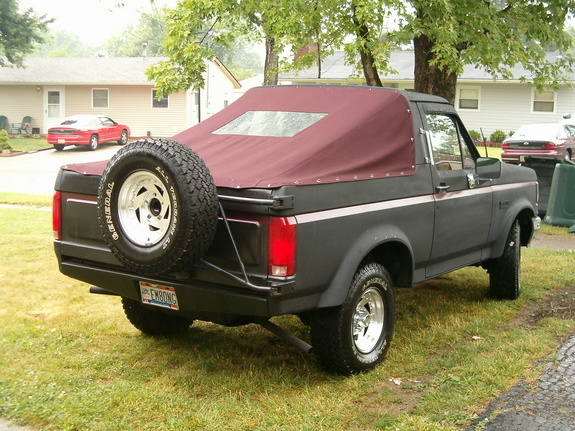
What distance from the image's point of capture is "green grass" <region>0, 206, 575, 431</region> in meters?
4.39

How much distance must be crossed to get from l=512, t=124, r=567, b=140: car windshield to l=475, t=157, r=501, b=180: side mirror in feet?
58.8

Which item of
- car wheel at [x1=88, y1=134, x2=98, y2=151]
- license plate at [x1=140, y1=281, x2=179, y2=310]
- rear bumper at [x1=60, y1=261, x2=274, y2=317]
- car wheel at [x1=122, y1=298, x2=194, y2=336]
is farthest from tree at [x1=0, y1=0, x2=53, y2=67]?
license plate at [x1=140, y1=281, x2=179, y2=310]

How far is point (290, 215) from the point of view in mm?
4359

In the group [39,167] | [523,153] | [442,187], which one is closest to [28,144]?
[39,167]

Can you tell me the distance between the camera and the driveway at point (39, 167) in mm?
18766

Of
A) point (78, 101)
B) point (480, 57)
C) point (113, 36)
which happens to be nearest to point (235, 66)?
point (113, 36)

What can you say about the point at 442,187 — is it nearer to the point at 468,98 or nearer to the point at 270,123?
the point at 270,123

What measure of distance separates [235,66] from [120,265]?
85.0 metres

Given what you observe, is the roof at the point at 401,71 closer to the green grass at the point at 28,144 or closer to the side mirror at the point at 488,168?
the green grass at the point at 28,144

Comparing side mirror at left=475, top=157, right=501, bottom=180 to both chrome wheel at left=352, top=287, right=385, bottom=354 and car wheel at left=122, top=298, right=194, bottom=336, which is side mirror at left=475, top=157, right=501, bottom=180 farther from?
car wheel at left=122, top=298, right=194, bottom=336

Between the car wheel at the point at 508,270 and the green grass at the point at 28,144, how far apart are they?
97.0 ft

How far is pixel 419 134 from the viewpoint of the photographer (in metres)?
5.85

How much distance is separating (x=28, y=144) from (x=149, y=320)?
105 ft

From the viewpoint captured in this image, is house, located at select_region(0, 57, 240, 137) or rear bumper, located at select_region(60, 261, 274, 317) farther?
house, located at select_region(0, 57, 240, 137)
